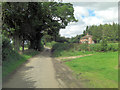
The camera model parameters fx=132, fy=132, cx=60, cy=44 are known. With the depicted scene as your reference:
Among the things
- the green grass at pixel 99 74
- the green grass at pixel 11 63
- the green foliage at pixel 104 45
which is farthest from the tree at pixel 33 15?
the green grass at pixel 99 74

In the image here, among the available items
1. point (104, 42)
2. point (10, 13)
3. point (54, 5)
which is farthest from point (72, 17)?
point (10, 13)

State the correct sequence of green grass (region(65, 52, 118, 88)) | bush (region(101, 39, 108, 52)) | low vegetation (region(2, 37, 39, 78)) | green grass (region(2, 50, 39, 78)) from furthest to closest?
1. bush (region(101, 39, 108, 52))
2. low vegetation (region(2, 37, 39, 78))
3. green grass (region(2, 50, 39, 78))
4. green grass (region(65, 52, 118, 88))

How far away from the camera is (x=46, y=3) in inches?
931

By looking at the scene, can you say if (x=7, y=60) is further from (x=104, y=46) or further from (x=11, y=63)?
(x=104, y=46)

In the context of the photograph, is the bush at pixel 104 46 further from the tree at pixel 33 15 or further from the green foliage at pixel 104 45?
the tree at pixel 33 15

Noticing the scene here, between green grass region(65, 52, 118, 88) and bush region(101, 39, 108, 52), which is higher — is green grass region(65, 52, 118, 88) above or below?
below

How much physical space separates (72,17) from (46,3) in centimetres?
630

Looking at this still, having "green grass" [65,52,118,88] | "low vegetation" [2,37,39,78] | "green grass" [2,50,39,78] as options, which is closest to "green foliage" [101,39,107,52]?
"green grass" [65,52,118,88]

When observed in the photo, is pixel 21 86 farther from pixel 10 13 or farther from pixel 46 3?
pixel 46 3

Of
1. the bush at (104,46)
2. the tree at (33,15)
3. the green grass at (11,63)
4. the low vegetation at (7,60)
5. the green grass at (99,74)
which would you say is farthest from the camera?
the bush at (104,46)

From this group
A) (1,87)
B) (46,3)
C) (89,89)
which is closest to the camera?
(89,89)

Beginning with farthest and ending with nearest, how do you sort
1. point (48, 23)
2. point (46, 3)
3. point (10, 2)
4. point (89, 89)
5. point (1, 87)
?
point (48, 23) → point (46, 3) → point (10, 2) → point (1, 87) → point (89, 89)

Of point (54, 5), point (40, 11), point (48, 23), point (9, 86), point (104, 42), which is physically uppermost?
point (54, 5)

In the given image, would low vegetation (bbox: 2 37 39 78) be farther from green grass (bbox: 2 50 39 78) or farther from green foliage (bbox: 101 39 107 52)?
green foliage (bbox: 101 39 107 52)
